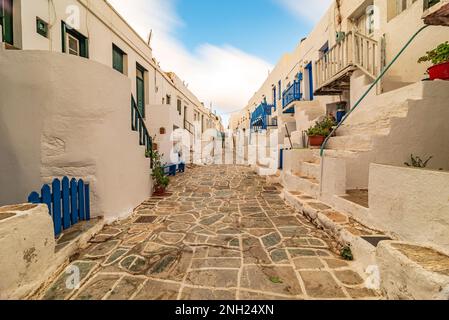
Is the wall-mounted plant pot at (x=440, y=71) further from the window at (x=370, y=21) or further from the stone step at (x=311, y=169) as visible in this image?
the window at (x=370, y=21)

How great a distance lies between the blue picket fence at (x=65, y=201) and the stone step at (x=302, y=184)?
15.1 feet

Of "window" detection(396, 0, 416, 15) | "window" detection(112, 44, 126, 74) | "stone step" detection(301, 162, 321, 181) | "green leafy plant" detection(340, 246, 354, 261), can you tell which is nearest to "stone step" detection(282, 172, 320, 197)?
"stone step" detection(301, 162, 321, 181)

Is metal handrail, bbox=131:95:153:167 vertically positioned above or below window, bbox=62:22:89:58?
below

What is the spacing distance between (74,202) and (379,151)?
567cm

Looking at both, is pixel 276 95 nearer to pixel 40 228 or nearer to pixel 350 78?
pixel 350 78

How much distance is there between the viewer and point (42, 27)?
4910mm

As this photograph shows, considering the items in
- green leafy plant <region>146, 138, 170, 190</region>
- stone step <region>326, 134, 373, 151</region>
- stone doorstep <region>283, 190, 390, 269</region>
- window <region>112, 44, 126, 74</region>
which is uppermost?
window <region>112, 44, 126, 74</region>

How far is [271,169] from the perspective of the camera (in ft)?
30.0

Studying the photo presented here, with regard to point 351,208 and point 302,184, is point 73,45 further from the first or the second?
point 351,208

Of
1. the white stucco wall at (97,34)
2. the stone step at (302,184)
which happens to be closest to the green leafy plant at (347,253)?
the stone step at (302,184)

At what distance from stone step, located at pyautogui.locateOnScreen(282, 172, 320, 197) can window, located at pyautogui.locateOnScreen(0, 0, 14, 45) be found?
723 centimetres

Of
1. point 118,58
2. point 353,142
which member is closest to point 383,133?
point 353,142

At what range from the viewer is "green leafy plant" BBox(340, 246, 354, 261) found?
107 inches

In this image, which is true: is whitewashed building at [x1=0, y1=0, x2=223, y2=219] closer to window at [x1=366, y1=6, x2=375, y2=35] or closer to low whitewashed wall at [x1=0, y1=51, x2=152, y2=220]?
low whitewashed wall at [x1=0, y1=51, x2=152, y2=220]
